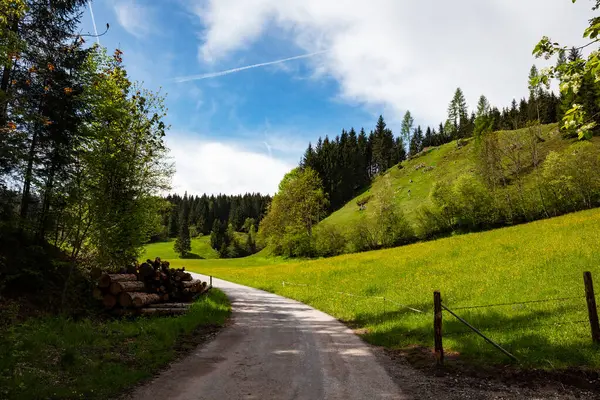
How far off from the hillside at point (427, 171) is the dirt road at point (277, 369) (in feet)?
222

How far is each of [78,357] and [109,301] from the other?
7.14 meters

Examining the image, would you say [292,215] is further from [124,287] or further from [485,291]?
[124,287]

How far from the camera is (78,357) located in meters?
8.54

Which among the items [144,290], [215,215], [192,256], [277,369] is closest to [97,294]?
[144,290]

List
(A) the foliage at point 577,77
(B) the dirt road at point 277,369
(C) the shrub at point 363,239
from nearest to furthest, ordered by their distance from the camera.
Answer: (A) the foliage at point 577,77, (B) the dirt road at point 277,369, (C) the shrub at point 363,239

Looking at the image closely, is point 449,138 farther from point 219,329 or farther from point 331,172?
point 219,329

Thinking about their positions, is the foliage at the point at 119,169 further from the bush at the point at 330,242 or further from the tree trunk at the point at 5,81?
the bush at the point at 330,242

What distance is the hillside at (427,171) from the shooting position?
297 ft

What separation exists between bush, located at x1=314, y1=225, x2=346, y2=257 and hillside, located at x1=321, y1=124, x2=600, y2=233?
1621 centimetres

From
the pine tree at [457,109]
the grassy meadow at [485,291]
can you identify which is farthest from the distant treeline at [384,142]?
the grassy meadow at [485,291]

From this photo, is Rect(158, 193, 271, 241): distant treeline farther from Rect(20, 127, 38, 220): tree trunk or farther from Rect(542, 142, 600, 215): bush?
Rect(20, 127, 38, 220): tree trunk

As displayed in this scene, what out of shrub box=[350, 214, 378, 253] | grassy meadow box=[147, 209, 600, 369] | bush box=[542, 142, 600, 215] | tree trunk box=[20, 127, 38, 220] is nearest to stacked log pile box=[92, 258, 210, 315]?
tree trunk box=[20, 127, 38, 220]

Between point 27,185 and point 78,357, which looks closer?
point 78,357

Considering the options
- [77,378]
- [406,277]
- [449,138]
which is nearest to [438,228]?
[406,277]
